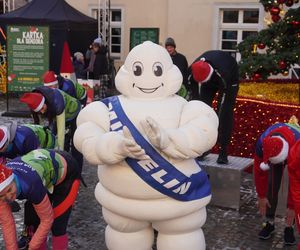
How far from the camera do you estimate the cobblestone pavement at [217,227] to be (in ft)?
14.5

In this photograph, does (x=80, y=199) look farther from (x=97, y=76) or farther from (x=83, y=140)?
(x=97, y=76)

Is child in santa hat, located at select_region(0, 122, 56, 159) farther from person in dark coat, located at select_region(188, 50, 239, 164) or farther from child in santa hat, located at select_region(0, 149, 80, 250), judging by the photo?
person in dark coat, located at select_region(188, 50, 239, 164)

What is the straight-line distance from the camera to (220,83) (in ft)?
17.3

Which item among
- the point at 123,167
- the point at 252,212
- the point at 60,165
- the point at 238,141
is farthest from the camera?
the point at 238,141

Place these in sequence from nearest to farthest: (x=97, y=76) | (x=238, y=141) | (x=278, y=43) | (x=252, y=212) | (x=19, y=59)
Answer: (x=252, y=212), (x=238, y=141), (x=278, y=43), (x=19, y=59), (x=97, y=76)

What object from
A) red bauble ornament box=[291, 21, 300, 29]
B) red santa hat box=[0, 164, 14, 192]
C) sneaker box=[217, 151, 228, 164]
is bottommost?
sneaker box=[217, 151, 228, 164]

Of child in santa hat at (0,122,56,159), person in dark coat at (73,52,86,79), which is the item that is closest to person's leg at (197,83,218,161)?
child in santa hat at (0,122,56,159)

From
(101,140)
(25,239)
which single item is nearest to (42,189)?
(101,140)

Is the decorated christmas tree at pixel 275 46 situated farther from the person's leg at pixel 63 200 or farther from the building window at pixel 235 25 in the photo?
the building window at pixel 235 25

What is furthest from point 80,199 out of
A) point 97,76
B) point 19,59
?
point 97,76

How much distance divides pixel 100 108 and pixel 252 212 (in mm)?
2586

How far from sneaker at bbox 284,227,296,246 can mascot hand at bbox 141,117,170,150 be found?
2.07m

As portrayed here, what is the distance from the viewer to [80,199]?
5.49 meters

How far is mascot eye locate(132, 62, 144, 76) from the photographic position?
130 inches
